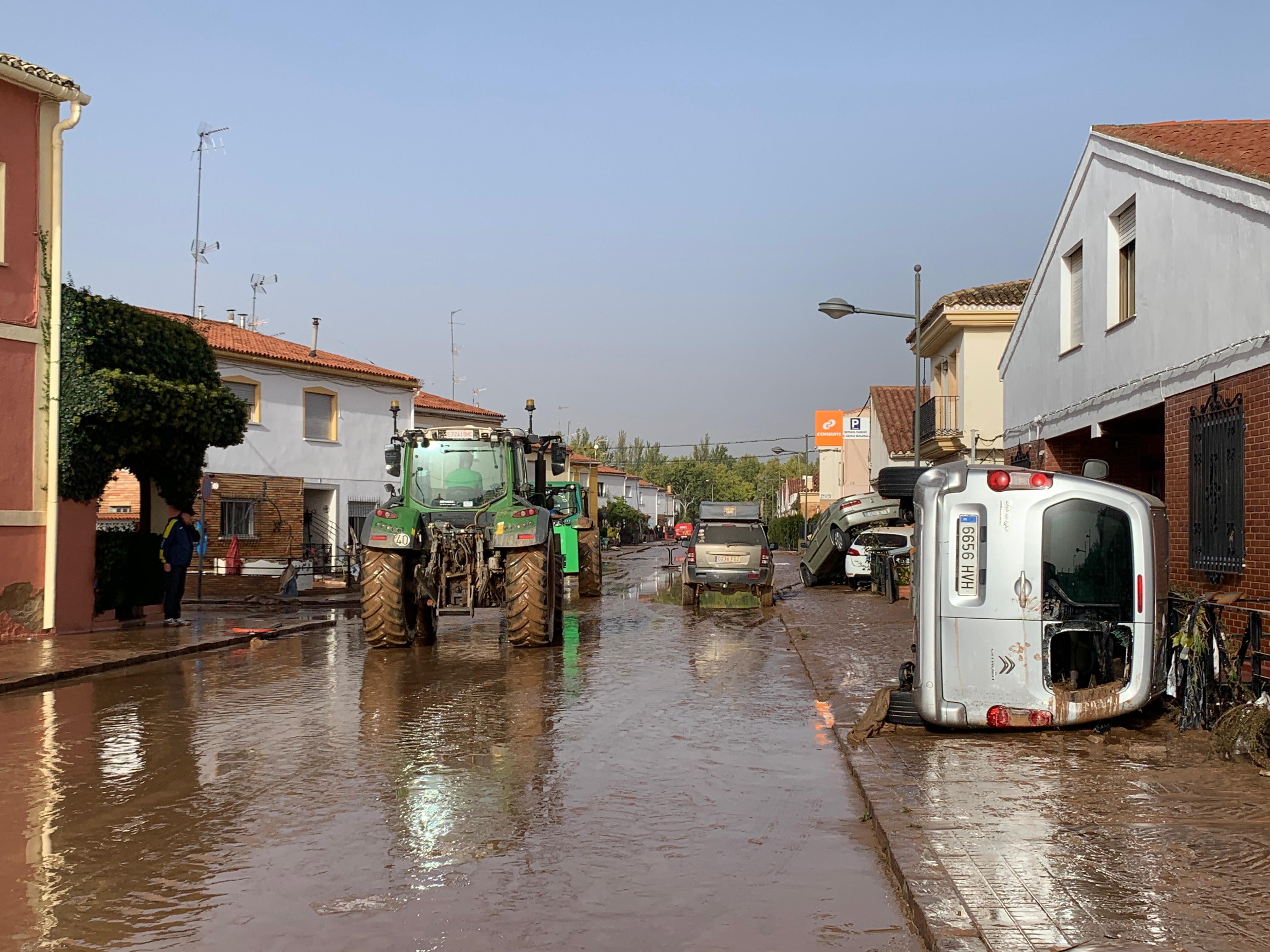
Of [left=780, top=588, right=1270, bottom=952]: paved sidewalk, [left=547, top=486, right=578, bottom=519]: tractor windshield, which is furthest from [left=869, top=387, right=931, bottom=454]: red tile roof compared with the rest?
[left=780, top=588, right=1270, bottom=952]: paved sidewalk

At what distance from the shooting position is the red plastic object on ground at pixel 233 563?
3300 centimetres

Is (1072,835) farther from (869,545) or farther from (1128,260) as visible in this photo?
(869,545)

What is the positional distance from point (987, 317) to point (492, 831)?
25490 mm

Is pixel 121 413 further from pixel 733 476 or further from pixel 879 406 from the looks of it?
pixel 733 476

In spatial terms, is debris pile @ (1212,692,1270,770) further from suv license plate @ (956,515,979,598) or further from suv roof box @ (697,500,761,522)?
suv roof box @ (697,500,761,522)

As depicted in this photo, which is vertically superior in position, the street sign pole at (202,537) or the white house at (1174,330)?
the white house at (1174,330)

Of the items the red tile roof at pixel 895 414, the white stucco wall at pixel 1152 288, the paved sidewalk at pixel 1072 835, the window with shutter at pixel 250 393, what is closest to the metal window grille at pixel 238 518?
the window with shutter at pixel 250 393

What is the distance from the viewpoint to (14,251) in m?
16.1

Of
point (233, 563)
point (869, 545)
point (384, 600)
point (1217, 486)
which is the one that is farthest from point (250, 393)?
point (1217, 486)

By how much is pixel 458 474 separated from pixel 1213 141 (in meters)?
9.93

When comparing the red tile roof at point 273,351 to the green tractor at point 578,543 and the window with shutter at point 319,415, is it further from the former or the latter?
the green tractor at point 578,543

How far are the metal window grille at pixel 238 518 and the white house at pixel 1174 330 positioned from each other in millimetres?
25389

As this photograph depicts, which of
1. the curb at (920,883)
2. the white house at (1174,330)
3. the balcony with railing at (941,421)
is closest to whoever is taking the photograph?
the curb at (920,883)

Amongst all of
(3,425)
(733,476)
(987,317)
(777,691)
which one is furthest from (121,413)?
(733,476)
